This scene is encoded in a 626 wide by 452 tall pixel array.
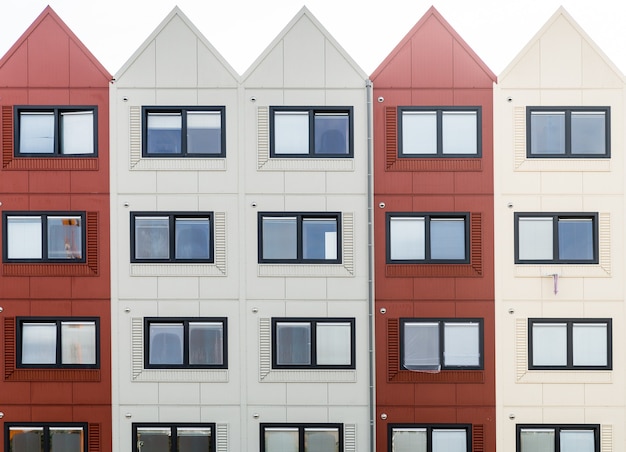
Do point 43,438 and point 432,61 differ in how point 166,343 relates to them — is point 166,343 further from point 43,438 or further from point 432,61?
point 432,61

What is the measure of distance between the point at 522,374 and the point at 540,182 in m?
4.57

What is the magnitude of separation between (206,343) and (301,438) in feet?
10.5

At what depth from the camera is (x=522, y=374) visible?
37.0 ft

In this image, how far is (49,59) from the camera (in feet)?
38.0

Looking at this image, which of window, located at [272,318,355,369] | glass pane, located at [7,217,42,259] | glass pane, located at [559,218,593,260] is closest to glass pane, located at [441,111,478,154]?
glass pane, located at [559,218,593,260]

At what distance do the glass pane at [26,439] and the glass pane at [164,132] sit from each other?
23.9 ft

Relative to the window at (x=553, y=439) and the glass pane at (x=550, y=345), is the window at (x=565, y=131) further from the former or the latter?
the window at (x=553, y=439)

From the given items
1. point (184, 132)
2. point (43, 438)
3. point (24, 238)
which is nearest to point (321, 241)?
point (184, 132)

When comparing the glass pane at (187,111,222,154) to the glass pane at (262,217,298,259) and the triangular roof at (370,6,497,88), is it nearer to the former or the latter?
the glass pane at (262,217,298,259)

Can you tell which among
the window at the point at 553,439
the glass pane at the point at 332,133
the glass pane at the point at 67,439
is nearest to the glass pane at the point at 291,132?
the glass pane at the point at 332,133

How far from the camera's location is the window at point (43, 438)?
11.4m

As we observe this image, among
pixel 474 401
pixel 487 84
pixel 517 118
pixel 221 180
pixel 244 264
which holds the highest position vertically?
pixel 487 84

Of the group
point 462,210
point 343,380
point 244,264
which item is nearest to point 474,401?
point 343,380

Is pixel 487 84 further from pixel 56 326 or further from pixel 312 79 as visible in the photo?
pixel 56 326
